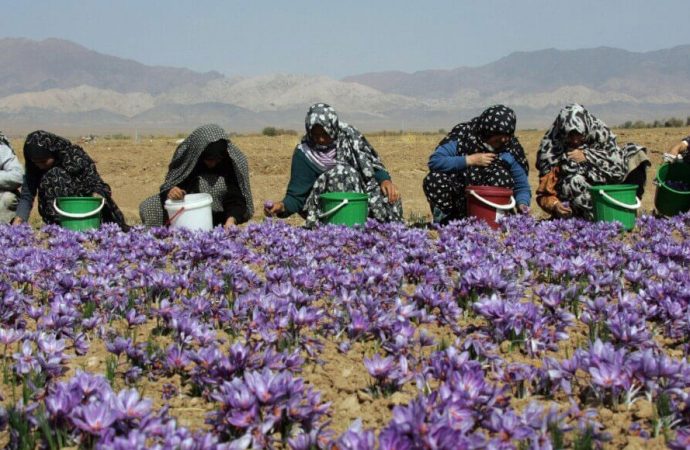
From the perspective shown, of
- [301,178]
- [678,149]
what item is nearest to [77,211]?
[301,178]

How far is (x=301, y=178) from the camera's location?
8133mm

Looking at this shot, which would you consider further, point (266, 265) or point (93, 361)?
point (266, 265)

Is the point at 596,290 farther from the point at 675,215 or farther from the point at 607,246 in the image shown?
the point at 675,215

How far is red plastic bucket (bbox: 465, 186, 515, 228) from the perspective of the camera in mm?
7242

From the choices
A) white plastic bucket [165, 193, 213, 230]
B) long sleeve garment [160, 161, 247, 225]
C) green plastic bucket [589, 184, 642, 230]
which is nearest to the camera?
green plastic bucket [589, 184, 642, 230]

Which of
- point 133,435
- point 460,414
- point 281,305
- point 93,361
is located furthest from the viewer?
point 281,305

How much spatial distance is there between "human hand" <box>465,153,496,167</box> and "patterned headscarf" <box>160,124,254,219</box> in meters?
2.43

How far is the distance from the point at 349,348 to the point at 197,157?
4.70 meters

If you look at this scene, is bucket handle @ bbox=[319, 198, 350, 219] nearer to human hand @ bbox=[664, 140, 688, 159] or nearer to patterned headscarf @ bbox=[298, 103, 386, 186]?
patterned headscarf @ bbox=[298, 103, 386, 186]

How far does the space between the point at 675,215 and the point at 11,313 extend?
6841mm

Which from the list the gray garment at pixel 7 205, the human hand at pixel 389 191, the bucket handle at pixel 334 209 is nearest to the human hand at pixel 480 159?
the human hand at pixel 389 191

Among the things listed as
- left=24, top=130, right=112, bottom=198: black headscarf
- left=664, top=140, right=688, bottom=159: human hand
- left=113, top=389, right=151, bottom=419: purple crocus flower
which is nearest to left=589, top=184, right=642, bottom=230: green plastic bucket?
left=664, top=140, right=688, bottom=159: human hand

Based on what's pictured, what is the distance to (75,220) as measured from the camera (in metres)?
7.78

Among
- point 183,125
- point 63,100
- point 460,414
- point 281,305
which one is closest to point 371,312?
point 281,305
